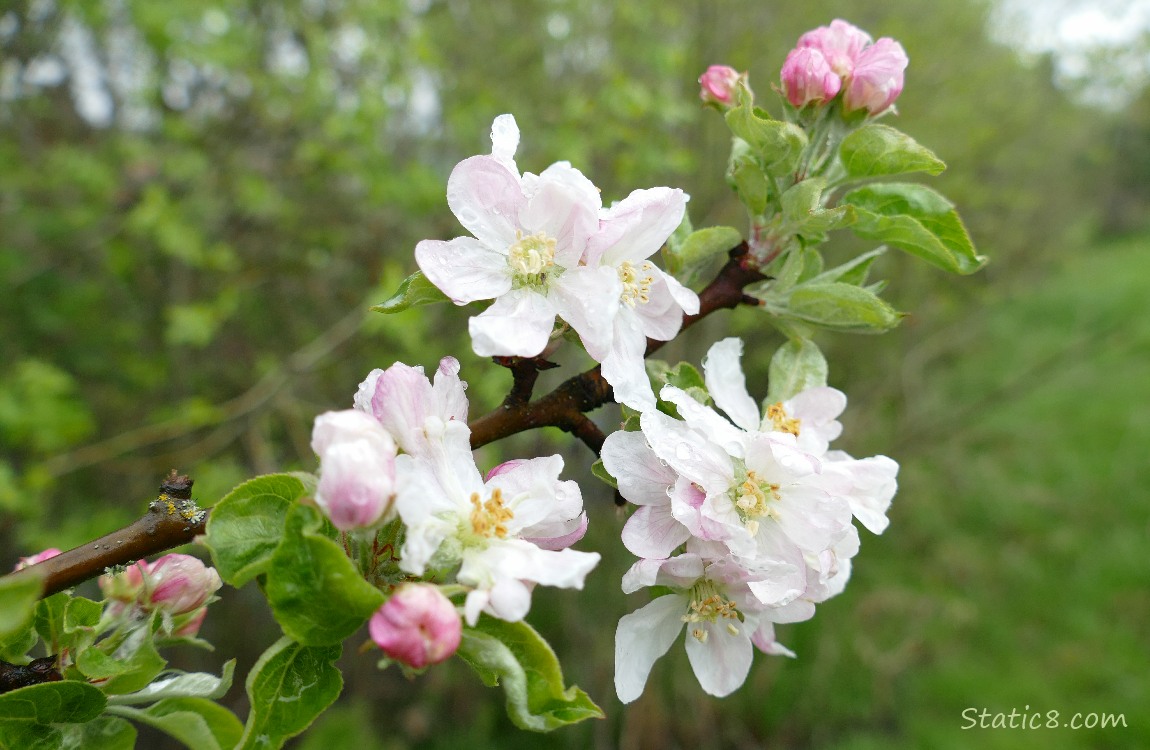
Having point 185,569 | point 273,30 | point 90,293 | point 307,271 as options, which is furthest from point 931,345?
point 185,569

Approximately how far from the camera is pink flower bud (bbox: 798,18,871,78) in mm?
1296

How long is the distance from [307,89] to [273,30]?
Answer: 3.17 feet

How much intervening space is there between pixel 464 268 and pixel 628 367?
24 cm

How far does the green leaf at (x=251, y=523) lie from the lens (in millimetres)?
893

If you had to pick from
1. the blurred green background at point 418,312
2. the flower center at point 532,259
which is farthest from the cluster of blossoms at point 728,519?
the blurred green background at point 418,312

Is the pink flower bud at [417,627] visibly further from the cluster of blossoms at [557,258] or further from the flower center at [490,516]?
the cluster of blossoms at [557,258]

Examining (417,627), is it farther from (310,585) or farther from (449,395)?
(449,395)

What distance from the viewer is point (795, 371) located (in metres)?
1.36

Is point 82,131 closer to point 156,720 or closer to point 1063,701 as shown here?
point 156,720

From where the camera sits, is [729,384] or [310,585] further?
[729,384]

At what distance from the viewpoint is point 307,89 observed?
4387 millimetres

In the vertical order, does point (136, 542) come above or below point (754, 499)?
below

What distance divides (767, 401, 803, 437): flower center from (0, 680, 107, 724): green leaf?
38.3 inches

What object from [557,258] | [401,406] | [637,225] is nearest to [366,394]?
[401,406]
